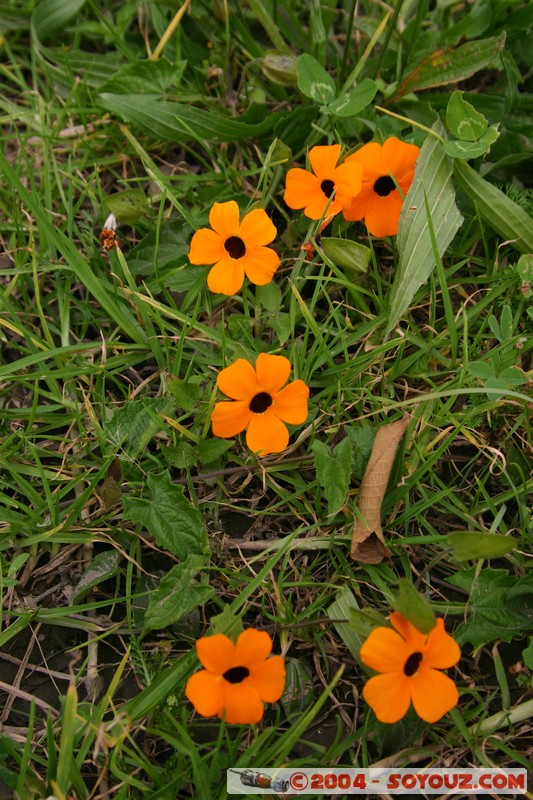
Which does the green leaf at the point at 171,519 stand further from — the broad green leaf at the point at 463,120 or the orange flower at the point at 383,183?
the broad green leaf at the point at 463,120

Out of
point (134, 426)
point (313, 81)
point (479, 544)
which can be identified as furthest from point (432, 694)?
point (313, 81)

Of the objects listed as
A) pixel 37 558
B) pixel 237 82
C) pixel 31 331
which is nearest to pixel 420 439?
pixel 37 558

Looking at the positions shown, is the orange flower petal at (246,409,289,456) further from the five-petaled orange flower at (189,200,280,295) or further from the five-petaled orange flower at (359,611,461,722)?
the five-petaled orange flower at (359,611,461,722)

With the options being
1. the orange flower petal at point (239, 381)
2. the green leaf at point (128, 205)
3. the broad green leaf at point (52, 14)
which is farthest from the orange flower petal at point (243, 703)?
the broad green leaf at point (52, 14)

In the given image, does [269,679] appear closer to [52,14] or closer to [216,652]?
[216,652]

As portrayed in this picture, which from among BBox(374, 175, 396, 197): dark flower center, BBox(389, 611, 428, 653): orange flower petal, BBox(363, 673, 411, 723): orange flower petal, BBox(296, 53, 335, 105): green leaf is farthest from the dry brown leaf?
BBox(296, 53, 335, 105): green leaf

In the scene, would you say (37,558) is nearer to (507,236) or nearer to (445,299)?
(445,299)
